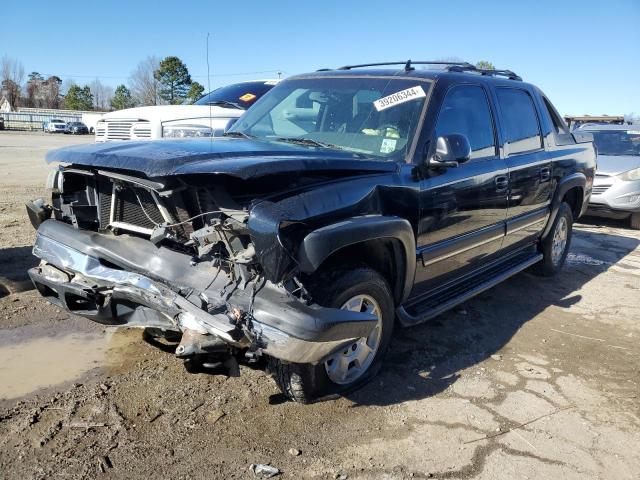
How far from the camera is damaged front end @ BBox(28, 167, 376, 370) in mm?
2584

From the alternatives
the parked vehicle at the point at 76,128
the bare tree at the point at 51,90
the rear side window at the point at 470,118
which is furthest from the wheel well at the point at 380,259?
the bare tree at the point at 51,90

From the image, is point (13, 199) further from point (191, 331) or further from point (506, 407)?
point (506, 407)

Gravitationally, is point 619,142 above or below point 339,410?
above

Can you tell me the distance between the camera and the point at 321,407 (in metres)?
3.23

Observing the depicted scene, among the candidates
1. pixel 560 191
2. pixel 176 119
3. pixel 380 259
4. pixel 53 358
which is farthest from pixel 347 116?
pixel 176 119

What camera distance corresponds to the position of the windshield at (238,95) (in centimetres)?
855

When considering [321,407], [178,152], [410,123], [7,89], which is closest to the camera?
[178,152]

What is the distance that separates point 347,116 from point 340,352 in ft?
6.04

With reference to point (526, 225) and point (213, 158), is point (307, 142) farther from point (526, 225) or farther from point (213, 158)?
point (526, 225)

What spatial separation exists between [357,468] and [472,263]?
88.0 inches

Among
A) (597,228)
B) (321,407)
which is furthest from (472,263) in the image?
(597,228)

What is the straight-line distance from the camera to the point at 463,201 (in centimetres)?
395

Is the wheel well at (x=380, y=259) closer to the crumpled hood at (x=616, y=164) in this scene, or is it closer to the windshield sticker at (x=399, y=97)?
the windshield sticker at (x=399, y=97)

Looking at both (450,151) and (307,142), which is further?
(307,142)
